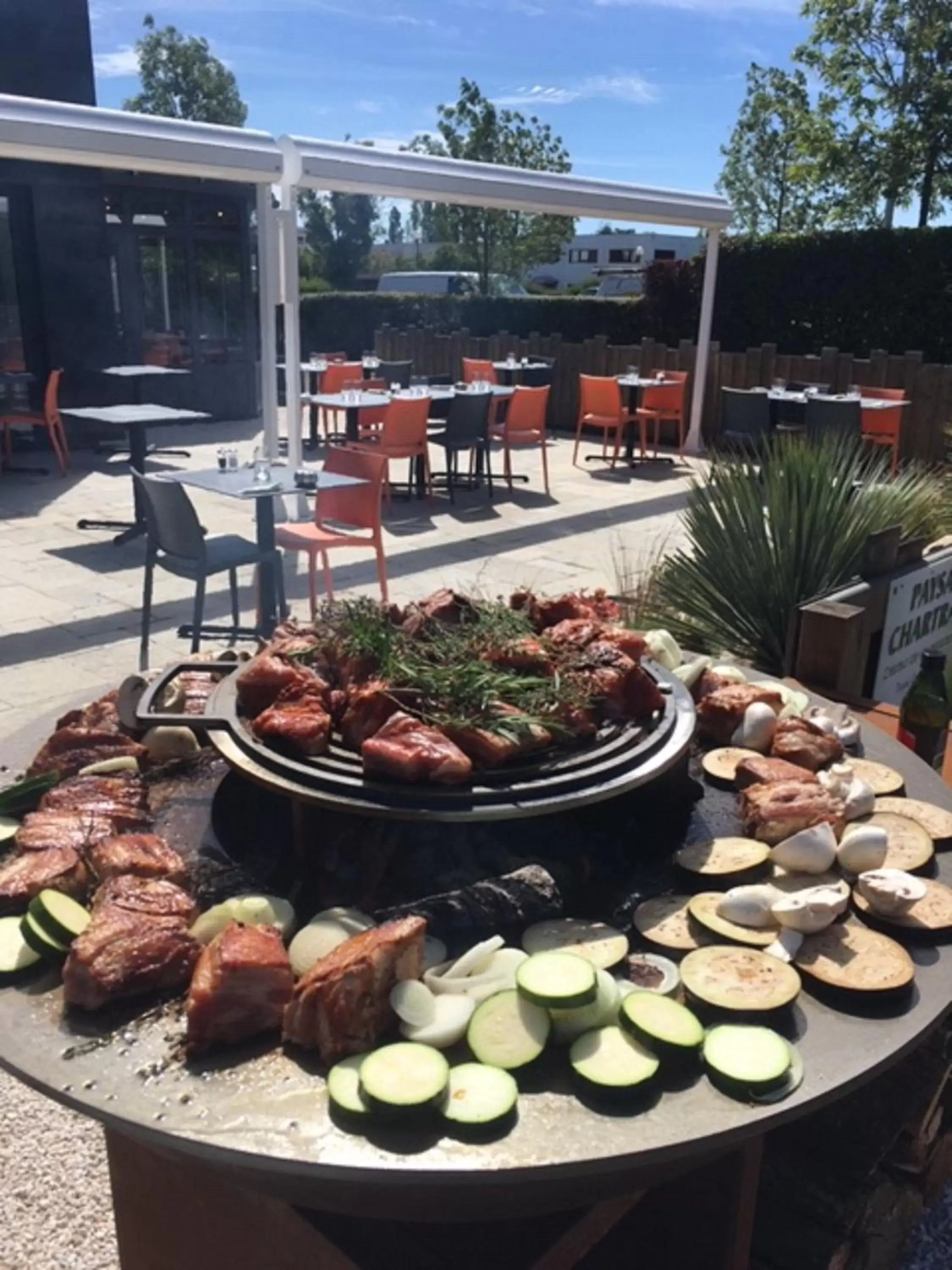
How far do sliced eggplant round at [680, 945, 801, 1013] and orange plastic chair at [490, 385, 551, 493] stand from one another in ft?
28.4

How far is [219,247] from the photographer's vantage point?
14.3 m

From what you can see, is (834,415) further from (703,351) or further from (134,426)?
(134,426)

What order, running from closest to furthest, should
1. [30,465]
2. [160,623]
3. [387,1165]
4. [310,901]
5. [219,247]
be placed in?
[387,1165], [310,901], [160,623], [30,465], [219,247]

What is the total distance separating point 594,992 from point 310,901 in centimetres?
70

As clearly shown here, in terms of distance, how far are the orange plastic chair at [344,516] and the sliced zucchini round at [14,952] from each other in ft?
13.4

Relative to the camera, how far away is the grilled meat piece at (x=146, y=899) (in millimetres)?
1693

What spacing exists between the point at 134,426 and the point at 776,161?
2830cm

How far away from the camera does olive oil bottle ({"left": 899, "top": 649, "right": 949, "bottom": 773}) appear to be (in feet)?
9.18

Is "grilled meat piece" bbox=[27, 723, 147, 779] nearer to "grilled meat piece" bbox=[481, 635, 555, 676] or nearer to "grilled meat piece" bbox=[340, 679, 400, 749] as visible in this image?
"grilled meat piece" bbox=[340, 679, 400, 749]

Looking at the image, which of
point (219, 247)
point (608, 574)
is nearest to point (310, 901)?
point (608, 574)

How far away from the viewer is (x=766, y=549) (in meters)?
3.99

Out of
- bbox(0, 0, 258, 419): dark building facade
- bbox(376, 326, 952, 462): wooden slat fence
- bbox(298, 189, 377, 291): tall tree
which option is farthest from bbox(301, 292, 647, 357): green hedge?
bbox(298, 189, 377, 291): tall tree

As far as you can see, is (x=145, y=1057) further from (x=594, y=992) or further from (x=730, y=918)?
(x=730, y=918)

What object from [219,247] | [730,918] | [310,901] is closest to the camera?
[730,918]
